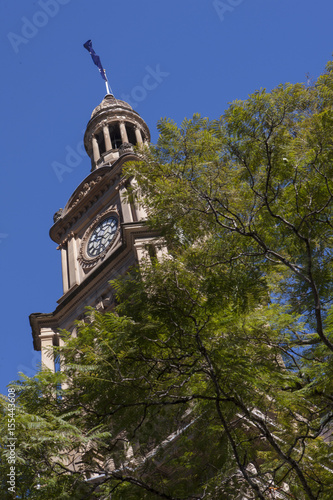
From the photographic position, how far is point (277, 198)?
54.1ft

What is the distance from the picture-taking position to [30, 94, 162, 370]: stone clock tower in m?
38.6

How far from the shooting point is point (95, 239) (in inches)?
1759

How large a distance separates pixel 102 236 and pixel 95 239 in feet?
3.20

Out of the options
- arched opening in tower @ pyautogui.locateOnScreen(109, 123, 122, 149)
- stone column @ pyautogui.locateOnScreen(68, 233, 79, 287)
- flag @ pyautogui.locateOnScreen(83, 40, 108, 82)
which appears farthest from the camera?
flag @ pyautogui.locateOnScreen(83, 40, 108, 82)

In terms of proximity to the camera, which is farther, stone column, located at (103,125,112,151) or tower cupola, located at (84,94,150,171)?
tower cupola, located at (84,94,150,171)

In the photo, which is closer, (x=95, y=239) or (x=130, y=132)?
(x=95, y=239)

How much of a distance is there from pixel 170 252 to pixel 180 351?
3.33 meters

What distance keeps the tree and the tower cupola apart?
37.4 m

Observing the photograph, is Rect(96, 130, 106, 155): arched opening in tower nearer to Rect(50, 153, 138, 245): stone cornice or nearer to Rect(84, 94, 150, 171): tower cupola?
Rect(84, 94, 150, 171): tower cupola

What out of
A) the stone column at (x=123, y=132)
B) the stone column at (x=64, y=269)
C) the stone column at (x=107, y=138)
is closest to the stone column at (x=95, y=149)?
the stone column at (x=107, y=138)

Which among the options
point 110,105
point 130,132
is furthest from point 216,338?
point 110,105

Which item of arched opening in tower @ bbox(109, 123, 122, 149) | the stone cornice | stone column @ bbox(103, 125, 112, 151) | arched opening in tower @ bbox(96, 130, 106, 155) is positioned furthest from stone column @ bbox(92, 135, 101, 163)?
the stone cornice

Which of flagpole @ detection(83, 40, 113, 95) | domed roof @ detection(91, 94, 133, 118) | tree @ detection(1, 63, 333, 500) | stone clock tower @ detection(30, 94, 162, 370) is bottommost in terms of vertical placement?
tree @ detection(1, 63, 333, 500)

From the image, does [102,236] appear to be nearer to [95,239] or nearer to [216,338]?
[95,239]
